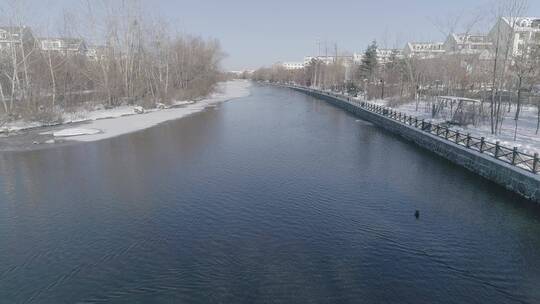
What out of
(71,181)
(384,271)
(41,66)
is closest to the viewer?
(384,271)

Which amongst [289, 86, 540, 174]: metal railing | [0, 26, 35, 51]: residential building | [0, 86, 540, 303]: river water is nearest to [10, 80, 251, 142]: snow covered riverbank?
[0, 86, 540, 303]: river water

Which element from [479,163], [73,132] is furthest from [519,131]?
[73,132]

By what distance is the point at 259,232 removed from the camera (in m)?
11.4

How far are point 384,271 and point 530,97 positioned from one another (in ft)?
120

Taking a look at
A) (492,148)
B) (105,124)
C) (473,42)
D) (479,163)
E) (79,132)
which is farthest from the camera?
(473,42)

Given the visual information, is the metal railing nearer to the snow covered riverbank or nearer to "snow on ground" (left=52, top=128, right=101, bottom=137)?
the snow covered riverbank

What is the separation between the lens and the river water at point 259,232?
845cm

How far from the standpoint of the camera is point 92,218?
12.5 meters

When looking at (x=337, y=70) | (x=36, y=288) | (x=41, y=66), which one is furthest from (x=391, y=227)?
(x=337, y=70)

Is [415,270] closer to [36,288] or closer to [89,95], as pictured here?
[36,288]

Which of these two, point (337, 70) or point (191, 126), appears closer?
point (191, 126)

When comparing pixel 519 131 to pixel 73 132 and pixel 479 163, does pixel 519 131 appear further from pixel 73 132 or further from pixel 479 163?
pixel 73 132

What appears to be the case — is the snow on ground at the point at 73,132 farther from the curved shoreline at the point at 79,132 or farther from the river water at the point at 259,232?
the river water at the point at 259,232

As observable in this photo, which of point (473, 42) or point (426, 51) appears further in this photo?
point (426, 51)
